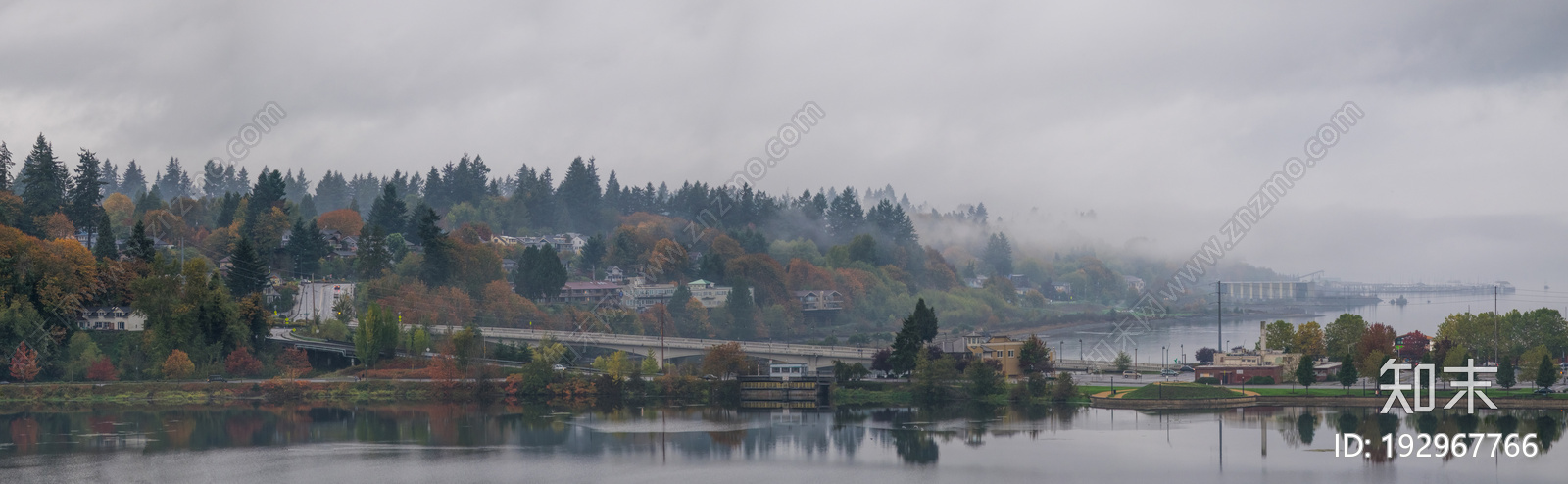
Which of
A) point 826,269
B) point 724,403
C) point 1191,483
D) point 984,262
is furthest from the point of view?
point 984,262

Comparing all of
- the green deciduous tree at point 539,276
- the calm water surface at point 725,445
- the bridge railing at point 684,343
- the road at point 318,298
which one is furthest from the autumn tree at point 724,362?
the green deciduous tree at point 539,276

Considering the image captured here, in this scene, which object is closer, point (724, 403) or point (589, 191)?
point (724, 403)

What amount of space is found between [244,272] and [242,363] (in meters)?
10.1

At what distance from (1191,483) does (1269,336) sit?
1623 inches

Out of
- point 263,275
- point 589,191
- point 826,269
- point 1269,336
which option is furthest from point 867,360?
point 589,191

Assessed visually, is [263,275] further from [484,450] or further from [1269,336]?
[1269,336]

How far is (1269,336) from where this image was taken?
8031 centimetres

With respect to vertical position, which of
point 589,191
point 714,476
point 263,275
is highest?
point 589,191

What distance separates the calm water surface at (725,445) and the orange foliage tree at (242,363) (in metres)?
6.71

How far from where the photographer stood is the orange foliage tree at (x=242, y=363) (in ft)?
233

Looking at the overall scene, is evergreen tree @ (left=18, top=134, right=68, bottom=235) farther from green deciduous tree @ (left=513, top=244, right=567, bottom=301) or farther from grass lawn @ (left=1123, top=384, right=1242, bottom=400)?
grass lawn @ (left=1123, top=384, right=1242, bottom=400)

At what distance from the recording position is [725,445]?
5219 cm

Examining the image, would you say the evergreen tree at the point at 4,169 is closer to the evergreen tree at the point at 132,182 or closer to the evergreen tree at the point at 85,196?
the evergreen tree at the point at 85,196

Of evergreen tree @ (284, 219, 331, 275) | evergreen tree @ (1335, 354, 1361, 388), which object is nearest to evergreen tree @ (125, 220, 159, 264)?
evergreen tree @ (284, 219, 331, 275)
